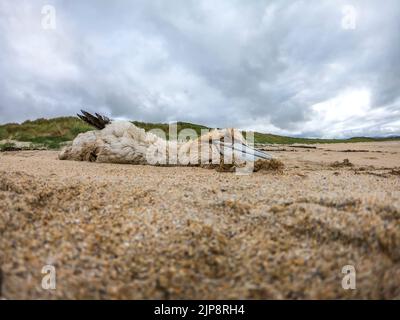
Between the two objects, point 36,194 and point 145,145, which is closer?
point 36,194

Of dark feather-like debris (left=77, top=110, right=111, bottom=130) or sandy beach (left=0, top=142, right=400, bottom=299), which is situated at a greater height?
dark feather-like debris (left=77, top=110, right=111, bottom=130)

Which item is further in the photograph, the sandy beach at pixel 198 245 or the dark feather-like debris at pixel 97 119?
the dark feather-like debris at pixel 97 119

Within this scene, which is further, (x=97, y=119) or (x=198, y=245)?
(x=97, y=119)

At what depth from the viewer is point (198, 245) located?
1.73 metres

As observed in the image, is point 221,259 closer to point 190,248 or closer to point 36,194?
point 190,248

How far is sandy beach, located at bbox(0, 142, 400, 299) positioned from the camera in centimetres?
142

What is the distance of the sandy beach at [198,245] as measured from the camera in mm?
1421

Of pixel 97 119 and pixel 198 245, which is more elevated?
pixel 97 119

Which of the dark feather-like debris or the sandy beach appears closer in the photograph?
the sandy beach

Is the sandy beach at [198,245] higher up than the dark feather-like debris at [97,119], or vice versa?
the dark feather-like debris at [97,119]

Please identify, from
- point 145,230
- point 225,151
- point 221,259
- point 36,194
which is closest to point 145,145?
point 225,151
